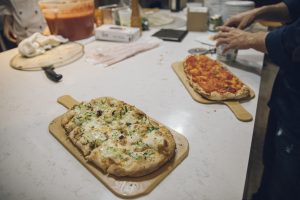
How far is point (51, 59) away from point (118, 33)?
412mm

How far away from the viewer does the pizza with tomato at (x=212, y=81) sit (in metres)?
0.88

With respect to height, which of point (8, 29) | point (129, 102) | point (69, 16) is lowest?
point (129, 102)

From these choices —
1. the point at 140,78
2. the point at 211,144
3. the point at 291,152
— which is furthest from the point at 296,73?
the point at 140,78

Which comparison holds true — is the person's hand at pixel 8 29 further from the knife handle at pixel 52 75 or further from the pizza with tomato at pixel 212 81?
the pizza with tomato at pixel 212 81

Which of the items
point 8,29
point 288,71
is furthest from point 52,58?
point 288,71

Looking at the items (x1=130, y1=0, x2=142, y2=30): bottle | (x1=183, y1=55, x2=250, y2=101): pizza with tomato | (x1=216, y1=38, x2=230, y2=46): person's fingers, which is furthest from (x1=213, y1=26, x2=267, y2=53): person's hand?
(x1=130, y1=0, x2=142, y2=30): bottle

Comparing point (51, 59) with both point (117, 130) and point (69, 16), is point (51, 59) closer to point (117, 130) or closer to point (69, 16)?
point (69, 16)

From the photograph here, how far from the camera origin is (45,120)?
2.67ft

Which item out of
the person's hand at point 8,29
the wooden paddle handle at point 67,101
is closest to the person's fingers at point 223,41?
the wooden paddle handle at point 67,101

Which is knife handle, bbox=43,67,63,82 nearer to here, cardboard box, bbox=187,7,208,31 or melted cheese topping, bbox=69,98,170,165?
melted cheese topping, bbox=69,98,170,165

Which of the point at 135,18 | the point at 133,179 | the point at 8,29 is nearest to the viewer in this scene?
the point at 133,179

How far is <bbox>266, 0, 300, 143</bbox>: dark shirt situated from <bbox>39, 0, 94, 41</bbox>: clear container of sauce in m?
1.02

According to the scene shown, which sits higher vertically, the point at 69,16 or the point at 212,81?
the point at 69,16

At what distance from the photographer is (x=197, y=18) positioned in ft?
5.13
